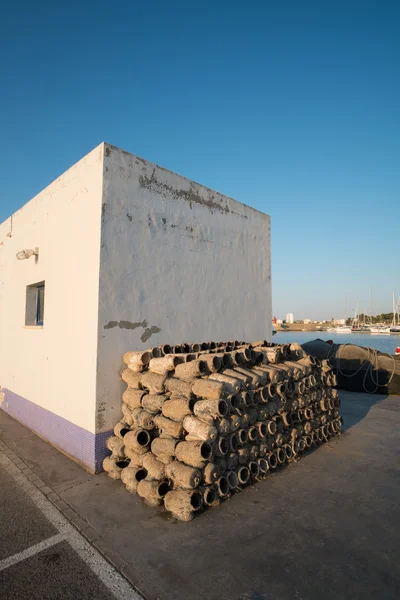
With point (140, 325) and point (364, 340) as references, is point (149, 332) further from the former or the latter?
point (364, 340)

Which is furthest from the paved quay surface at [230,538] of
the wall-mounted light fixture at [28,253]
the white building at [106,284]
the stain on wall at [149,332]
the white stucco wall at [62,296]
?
the wall-mounted light fixture at [28,253]

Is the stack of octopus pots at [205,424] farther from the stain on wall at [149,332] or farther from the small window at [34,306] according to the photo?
the small window at [34,306]

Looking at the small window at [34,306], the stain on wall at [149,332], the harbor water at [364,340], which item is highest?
the small window at [34,306]

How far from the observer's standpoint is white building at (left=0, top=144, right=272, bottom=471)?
5.85 m

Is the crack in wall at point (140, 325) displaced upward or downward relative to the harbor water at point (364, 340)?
upward

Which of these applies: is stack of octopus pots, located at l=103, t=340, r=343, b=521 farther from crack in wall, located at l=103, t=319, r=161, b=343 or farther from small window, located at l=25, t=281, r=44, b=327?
small window, located at l=25, t=281, r=44, b=327

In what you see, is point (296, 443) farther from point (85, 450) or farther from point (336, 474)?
point (85, 450)

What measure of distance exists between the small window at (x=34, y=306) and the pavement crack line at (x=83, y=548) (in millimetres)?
4098

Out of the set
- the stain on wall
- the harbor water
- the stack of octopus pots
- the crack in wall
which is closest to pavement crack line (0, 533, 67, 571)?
the stack of octopus pots

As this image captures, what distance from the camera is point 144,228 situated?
6609 mm

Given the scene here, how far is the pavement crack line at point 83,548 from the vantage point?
10.3 feet

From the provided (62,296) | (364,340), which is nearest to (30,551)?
(62,296)

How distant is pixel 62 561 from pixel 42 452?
3.43 metres

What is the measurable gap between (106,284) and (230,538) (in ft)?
13.5
